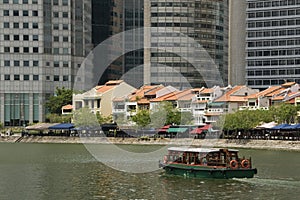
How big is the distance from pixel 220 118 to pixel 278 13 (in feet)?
172

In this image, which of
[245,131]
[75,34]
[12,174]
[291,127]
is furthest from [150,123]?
[12,174]

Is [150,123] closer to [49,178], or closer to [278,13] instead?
[278,13]

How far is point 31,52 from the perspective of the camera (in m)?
182

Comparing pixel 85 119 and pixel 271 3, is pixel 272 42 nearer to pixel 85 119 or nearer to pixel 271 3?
pixel 271 3

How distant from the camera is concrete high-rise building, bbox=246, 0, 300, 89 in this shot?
179250 millimetres

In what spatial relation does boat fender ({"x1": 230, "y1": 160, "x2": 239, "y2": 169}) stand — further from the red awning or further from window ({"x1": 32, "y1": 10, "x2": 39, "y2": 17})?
window ({"x1": 32, "y1": 10, "x2": 39, "y2": 17})

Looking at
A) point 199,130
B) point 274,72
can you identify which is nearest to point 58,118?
point 199,130

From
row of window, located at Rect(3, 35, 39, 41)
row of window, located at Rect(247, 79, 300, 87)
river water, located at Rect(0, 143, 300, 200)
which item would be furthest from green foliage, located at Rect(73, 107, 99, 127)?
river water, located at Rect(0, 143, 300, 200)

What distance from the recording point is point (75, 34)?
185 meters

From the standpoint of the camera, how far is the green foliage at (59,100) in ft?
574

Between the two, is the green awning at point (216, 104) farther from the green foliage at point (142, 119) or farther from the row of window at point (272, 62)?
the row of window at point (272, 62)

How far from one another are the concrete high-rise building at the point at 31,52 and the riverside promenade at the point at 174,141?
3301 cm

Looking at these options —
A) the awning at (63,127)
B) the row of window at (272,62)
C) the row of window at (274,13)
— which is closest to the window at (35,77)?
the awning at (63,127)

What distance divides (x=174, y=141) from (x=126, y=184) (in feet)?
216
